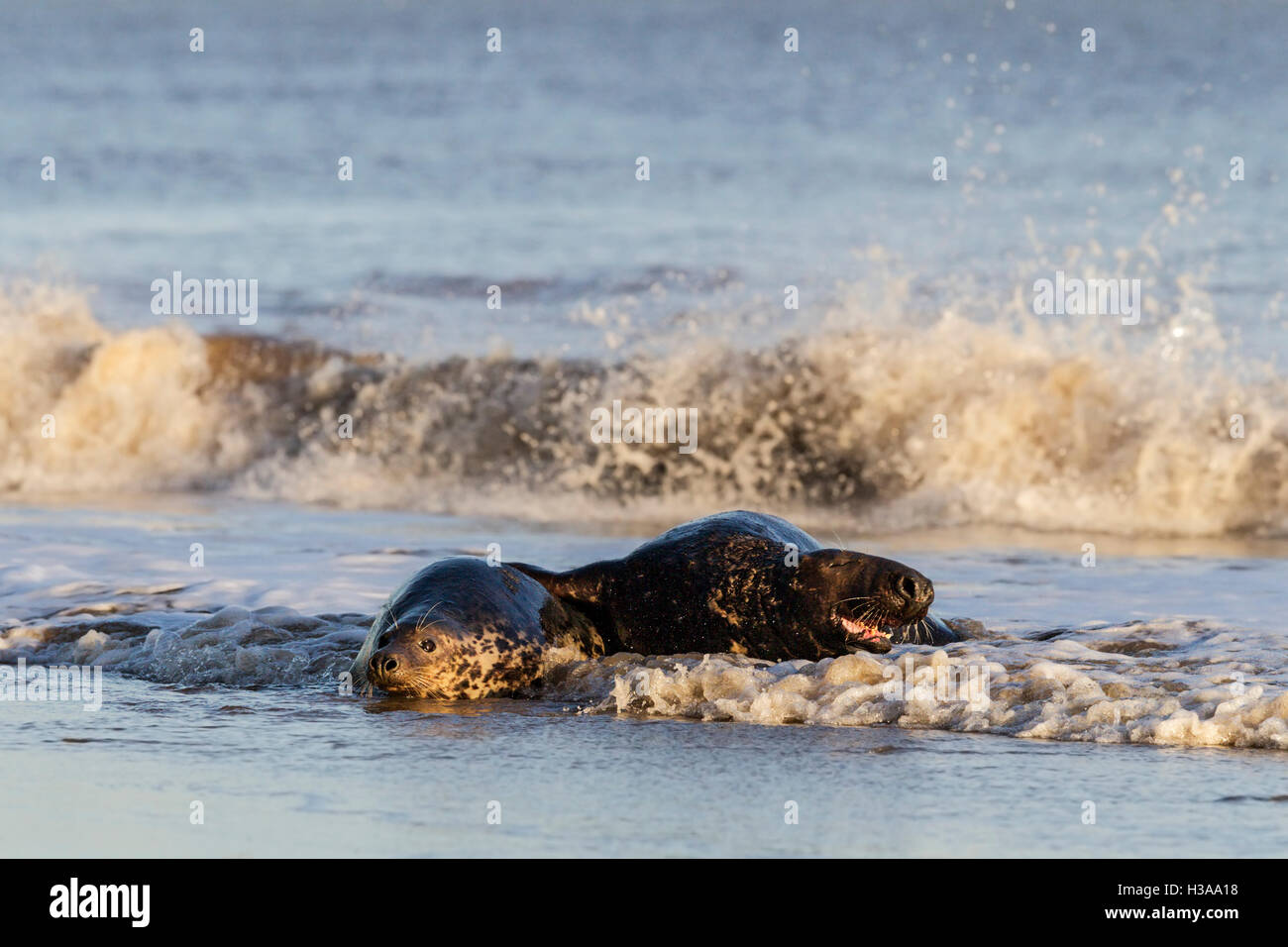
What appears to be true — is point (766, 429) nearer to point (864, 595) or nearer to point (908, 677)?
point (864, 595)

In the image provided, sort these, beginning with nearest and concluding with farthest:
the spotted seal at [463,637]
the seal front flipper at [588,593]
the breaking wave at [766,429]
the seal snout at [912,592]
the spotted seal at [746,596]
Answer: the spotted seal at [463,637] < the seal snout at [912,592] < the spotted seal at [746,596] < the seal front flipper at [588,593] < the breaking wave at [766,429]

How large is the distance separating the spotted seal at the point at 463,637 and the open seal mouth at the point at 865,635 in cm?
94

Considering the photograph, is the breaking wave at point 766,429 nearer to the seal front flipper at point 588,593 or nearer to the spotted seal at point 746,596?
the spotted seal at point 746,596

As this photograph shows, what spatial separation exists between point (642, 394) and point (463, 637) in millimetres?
8163

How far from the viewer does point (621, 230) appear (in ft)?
64.7

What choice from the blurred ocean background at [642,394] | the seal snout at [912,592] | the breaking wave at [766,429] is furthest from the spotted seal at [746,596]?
the breaking wave at [766,429]

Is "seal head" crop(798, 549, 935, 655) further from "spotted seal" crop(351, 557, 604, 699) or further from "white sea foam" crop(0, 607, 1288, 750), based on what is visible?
"spotted seal" crop(351, 557, 604, 699)

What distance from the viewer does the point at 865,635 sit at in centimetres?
606

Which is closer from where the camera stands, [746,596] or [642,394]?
[746,596]

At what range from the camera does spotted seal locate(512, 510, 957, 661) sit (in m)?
A: 6.04

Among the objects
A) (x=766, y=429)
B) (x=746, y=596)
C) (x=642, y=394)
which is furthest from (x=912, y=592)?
(x=642, y=394)

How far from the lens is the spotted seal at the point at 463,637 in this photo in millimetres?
5695

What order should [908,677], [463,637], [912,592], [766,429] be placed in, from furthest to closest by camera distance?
[766,429] < [912,592] < [463,637] < [908,677]
